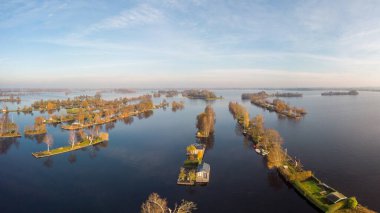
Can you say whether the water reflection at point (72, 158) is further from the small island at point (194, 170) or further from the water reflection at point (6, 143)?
the small island at point (194, 170)

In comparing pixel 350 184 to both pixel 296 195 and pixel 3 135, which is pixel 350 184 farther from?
pixel 3 135

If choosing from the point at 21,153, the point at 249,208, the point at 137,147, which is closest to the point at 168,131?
the point at 137,147

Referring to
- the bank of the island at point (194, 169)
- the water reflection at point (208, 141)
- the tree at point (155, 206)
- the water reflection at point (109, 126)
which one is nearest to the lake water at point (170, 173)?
the water reflection at point (208, 141)

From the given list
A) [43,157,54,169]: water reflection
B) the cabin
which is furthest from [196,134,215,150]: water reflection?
[43,157,54,169]: water reflection

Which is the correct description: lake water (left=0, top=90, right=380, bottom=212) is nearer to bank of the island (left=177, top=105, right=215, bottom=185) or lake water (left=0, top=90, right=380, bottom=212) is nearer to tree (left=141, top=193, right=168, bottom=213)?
bank of the island (left=177, top=105, right=215, bottom=185)

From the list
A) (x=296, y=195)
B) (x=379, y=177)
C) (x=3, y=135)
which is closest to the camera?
(x=296, y=195)

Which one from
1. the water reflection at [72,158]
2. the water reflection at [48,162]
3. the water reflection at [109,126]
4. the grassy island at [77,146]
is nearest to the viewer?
the water reflection at [48,162]
